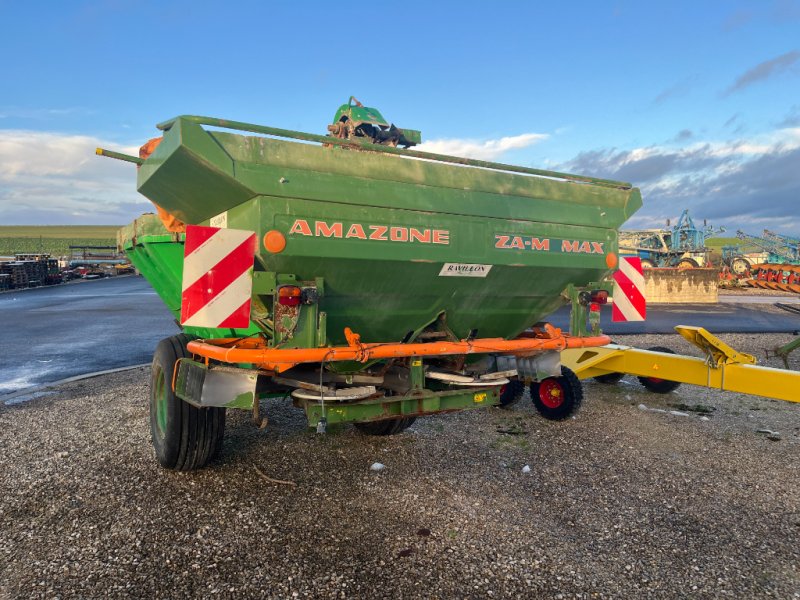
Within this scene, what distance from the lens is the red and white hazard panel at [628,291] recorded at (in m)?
4.82

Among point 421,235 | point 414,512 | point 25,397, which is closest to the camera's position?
point 414,512

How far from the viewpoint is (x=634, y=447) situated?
484 cm

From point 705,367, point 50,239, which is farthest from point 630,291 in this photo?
point 50,239

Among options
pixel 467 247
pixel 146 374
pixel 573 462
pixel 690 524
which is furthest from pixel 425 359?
pixel 146 374

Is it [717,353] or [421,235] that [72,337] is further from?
[717,353]

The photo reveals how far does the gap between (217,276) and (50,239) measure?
113413 mm

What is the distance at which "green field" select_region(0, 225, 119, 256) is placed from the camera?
74.8 meters

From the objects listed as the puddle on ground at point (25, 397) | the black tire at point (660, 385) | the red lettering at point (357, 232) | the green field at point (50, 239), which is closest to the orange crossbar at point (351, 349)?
the red lettering at point (357, 232)

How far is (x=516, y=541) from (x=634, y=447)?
2246 mm

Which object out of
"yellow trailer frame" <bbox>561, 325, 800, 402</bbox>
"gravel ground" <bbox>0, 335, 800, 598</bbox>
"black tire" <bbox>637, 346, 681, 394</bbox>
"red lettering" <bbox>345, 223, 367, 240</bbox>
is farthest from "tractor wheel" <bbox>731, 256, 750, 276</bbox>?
"red lettering" <bbox>345, 223, 367, 240</bbox>

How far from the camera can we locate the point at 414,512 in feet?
11.5

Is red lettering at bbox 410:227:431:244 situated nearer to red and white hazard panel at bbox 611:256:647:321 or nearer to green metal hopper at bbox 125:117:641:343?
green metal hopper at bbox 125:117:641:343

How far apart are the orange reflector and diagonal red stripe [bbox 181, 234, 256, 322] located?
9cm

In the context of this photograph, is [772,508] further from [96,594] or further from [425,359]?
[96,594]
